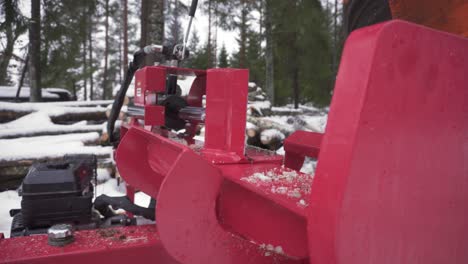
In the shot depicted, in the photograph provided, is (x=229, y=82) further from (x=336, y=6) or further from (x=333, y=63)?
(x=336, y=6)

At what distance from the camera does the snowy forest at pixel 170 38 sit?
11047 mm

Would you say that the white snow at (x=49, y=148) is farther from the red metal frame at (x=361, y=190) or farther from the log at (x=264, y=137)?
the red metal frame at (x=361, y=190)

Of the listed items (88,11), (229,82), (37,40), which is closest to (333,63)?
(88,11)

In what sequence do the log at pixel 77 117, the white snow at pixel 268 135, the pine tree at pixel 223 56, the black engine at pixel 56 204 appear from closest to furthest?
the black engine at pixel 56 204, the white snow at pixel 268 135, the log at pixel 77 117, the pine tree at pixel 223 56

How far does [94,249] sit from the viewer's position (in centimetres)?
123

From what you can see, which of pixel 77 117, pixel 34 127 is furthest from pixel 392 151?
pixel 77 117

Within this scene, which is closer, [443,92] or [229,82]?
[443,92]

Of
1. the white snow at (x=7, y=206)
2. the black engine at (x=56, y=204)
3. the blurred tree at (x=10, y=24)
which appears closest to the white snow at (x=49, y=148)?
the white snow at (x=7, y=206)

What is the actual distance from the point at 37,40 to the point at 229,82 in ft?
38.9

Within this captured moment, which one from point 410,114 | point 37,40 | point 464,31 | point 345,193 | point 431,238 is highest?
point 37,40

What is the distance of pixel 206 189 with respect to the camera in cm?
114

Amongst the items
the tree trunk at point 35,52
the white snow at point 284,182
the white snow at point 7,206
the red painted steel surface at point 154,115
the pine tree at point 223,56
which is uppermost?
the pine tree at point 223,56

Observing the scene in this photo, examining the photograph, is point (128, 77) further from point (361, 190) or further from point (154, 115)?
point (361, 190)

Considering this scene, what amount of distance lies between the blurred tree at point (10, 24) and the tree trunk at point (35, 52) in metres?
0.42
